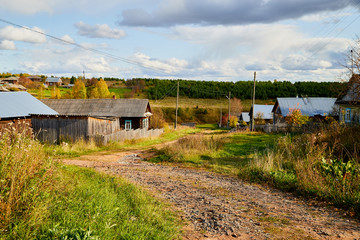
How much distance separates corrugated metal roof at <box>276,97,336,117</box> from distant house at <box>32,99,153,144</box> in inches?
818

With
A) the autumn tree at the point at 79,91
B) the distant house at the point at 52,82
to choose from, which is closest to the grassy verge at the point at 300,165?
the autumn tree at the point at 79,91

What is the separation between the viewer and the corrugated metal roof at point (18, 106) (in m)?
18.1

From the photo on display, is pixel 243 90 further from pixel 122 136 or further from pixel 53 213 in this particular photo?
pixel 53 213

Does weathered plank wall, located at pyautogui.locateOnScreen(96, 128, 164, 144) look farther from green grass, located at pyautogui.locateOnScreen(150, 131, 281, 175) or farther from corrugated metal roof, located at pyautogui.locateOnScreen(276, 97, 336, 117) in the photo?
corrugated metal roof, located at pyautogui.locateOnScreen(276, 97, 336, 117)

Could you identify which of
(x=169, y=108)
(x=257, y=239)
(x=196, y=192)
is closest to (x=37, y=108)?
(x=196, y=192)

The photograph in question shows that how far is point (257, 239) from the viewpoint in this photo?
4754 millimetres

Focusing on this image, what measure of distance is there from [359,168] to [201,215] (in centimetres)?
523

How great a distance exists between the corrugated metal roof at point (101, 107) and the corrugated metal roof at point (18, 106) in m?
10.7

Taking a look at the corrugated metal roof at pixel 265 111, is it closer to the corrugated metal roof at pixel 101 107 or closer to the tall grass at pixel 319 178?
the corrugated metal roof at pixel 101 107

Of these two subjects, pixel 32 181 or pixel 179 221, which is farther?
pixel 179 221

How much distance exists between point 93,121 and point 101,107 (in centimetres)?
1407

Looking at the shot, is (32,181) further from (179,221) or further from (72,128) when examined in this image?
(72,128)

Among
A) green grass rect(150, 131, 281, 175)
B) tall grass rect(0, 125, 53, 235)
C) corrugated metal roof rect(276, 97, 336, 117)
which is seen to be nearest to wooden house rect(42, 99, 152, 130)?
green grass rect(150, 131, 281, 175)

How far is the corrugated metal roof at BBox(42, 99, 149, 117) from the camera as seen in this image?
33219 mm
